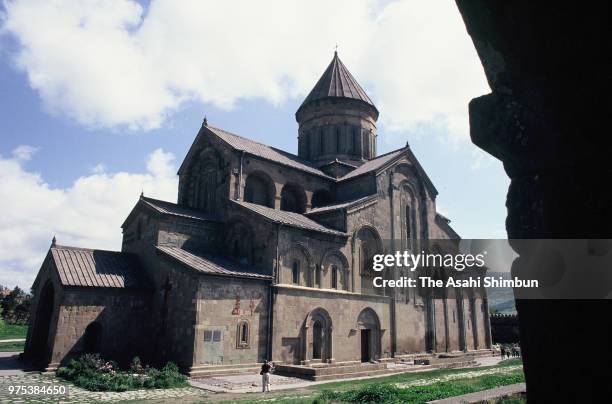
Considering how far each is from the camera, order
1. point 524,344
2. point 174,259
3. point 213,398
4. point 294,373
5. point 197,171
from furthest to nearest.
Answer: point 197,171 < point 174,259 < point 294,373 < point 213,398 < point 524,344

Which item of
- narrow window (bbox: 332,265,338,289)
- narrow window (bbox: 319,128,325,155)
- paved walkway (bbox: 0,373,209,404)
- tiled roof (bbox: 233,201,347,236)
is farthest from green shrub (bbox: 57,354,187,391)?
narrow window (bbox: 319,128,325,155)

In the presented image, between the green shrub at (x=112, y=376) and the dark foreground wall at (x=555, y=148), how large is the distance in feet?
44.1

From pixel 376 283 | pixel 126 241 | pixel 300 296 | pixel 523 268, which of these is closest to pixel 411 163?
pixel 376 283

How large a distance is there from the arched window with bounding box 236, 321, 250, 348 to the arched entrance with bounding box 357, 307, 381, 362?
20.9 ft

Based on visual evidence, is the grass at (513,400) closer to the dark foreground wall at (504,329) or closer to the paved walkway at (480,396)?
the paved walkway at (480,396)

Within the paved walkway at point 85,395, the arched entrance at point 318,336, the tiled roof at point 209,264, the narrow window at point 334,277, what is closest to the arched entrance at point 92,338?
the paved walkway at point 85,395

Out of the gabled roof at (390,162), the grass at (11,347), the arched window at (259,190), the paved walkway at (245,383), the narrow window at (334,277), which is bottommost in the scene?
the paved walkway at (245,383)

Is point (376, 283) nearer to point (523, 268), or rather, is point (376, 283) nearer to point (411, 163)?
point (411, 163)

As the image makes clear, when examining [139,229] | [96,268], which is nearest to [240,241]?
[139,229]

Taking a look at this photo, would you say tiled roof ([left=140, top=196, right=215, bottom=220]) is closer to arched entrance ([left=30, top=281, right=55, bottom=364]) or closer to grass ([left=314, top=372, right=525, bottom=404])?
arched entrance ([left=30, top=281, right=55, bottom=364])

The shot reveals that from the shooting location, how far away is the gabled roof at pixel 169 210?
19.8 meters

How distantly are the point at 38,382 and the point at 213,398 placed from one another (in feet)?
19.7

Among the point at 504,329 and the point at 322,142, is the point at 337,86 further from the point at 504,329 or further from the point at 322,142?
the point at 504,329

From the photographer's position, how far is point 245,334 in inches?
647
